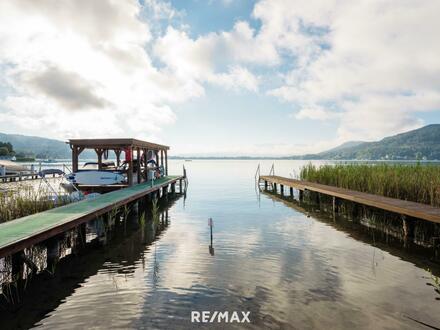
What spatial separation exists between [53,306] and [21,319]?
1.81 ft

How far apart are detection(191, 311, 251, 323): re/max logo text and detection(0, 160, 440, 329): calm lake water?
114 millimetres

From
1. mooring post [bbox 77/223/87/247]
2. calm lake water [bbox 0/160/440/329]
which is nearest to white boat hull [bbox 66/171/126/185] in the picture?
A: calm lake water [bbox 0/160/440/329]

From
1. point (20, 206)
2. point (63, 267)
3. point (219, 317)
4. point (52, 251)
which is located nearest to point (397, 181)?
point (219, 317)

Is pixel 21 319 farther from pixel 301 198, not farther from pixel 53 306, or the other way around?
pixel 301 198

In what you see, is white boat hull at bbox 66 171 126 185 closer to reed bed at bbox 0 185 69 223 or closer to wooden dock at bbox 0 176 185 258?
reed bed at bbox 0 185 69 223

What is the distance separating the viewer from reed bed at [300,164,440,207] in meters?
11.4

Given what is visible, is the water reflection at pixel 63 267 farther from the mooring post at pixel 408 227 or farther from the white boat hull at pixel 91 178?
the mooring post at pixel 408 227

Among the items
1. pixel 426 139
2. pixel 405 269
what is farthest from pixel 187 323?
pixel 426 139

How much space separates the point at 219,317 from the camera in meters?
5.14

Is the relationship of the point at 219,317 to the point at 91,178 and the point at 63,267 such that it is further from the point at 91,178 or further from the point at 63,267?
the point at 91,178

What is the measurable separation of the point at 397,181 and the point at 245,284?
379 inches

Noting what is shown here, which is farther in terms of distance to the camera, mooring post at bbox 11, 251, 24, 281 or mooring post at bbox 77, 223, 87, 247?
mooring post at bbox 77, 223, 87, 247

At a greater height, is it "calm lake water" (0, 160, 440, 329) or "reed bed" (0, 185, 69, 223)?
"reed bed" (0, 185, 69, 223)

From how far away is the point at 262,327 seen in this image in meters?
4.82
